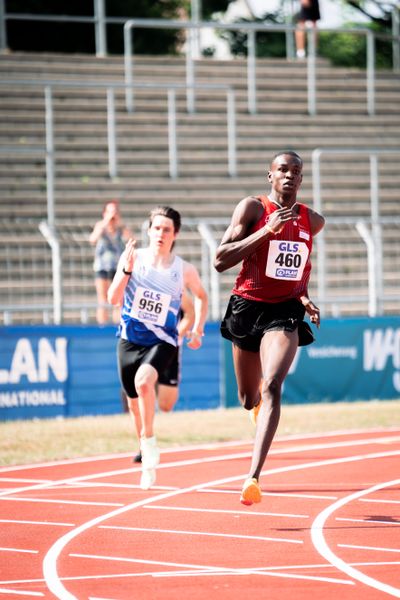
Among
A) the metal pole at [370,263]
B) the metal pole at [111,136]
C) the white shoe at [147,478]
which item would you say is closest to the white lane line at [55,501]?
the white shoe at [147,478]

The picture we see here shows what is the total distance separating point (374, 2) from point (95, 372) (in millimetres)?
24414

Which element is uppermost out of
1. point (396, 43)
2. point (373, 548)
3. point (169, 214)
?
point (396, 43)

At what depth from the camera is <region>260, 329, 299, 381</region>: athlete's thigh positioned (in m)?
8.73

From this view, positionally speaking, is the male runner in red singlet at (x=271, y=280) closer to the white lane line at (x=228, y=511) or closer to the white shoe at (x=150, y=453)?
the white lane line at (x=228, y=511)

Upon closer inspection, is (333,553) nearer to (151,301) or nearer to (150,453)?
(150,453)

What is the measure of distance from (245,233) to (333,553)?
8.19ft

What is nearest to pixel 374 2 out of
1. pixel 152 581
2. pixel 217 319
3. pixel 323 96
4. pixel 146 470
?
pixel 323 96

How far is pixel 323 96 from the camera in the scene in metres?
26.6

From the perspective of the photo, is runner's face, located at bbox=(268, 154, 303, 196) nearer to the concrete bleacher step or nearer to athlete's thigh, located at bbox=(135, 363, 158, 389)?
athlete's thigh, located at bbox=(135, 363, 158, 389)

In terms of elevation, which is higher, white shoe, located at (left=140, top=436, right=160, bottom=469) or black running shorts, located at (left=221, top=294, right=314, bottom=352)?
black running shorts, located at (left=221, top=294, right=314, bottom=352)

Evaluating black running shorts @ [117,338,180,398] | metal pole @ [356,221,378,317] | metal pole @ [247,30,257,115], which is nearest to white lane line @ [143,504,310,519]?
black running shorts @ [117,338,180,398]

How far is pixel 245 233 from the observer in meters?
8.94

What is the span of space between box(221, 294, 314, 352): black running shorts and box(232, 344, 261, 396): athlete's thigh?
2.8 inches

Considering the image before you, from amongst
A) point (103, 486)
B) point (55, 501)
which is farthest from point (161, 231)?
point (55, 501)
